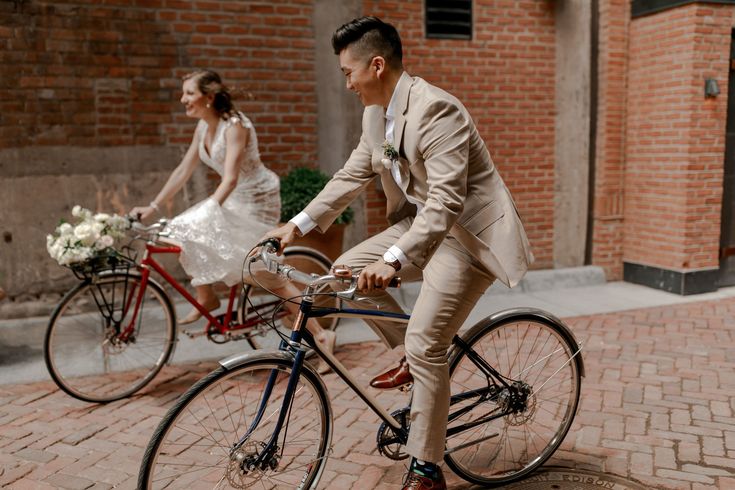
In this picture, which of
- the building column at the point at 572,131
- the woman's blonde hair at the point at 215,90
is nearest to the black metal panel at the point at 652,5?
the building column at the point at 572,131

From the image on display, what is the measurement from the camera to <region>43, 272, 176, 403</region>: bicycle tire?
183 inches

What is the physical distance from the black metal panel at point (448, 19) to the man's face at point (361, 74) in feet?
15.9

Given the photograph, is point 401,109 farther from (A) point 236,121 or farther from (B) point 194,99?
(B) point 194,99

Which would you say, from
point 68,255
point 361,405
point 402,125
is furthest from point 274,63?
point 402,125

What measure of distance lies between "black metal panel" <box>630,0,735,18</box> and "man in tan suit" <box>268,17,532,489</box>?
5.35 meters

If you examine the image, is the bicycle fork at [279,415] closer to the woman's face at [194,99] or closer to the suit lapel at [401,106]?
the suit lapel at [401,106]

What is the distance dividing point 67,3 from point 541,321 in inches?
204

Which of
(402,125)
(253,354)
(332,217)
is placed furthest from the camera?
(332,217)

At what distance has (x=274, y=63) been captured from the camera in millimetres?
7129

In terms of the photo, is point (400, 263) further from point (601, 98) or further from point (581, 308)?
point (601, 98)

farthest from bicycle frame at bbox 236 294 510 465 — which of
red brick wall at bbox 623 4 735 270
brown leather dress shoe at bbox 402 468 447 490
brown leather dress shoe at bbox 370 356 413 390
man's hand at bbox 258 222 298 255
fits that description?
red brick wall at bbox 623 4 735 270

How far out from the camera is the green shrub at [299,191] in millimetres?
6301

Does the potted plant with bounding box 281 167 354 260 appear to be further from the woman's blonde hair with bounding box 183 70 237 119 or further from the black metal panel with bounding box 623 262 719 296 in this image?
the black metal panel with bounding box 623 262 719 296

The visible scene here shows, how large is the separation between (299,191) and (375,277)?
148 inches
